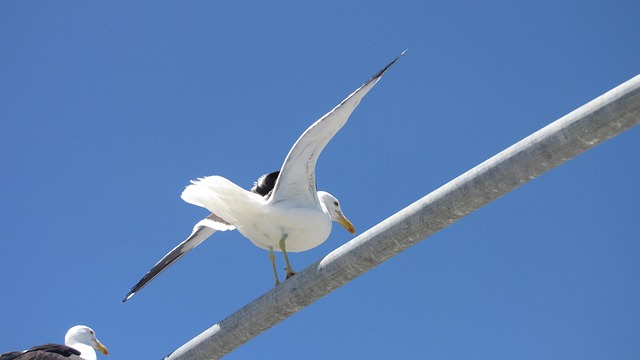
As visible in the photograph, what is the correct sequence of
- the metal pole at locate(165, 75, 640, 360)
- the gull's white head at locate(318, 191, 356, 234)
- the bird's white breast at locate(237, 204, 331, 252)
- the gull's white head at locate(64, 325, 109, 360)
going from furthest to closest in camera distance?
the gull's white head at locate(64, 325, 109, 360)
the gull's white head at locate(318, 191, 356, 234)
the bird's white breast at locate(237, 204, 331, 252)
the metal pole at locate(165, 75, 640, 360)

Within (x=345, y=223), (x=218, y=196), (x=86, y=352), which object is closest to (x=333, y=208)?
(x=345, y=223)

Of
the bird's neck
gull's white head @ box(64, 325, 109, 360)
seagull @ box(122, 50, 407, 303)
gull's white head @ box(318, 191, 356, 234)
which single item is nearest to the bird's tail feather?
seagull @ box(122, 50, 407, 303)

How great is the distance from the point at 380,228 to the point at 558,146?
0.97m

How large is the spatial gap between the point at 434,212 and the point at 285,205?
349 centimetres

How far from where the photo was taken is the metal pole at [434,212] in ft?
11.8

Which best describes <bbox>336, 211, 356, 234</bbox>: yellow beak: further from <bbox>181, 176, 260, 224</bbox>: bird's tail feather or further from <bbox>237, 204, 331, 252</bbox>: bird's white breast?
<bbox>181, 176, 260, 224</bbox>: bird's tail feather

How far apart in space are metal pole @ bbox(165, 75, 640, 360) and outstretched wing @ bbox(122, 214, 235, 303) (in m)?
2.70

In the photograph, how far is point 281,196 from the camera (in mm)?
7555

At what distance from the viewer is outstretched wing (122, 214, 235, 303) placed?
309 inches

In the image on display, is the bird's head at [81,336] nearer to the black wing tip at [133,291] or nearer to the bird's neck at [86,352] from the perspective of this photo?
the bird's neck at [86,352]

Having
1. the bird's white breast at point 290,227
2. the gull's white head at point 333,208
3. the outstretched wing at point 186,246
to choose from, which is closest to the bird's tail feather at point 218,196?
the bird's white breast at point 290,227

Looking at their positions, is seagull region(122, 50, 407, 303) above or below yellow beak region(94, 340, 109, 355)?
below

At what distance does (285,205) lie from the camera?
24.5ft

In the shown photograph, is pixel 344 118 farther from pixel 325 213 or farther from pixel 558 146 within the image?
pixel 558 146
